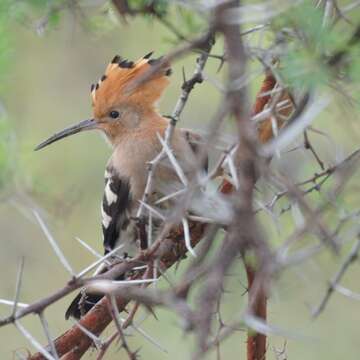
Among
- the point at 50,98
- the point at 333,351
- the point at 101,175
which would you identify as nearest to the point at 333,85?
the point at 333,351

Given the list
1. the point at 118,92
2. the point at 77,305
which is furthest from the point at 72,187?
the point at 77,305

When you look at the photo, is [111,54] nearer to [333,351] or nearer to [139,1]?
[333,351]

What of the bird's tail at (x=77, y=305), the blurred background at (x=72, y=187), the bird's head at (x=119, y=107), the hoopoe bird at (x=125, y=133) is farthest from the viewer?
the blurred background at (x=72, y=187)

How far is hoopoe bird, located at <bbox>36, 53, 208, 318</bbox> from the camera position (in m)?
3.32

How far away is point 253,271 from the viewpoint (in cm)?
231

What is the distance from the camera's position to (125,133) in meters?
3.56

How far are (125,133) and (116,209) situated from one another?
0.30 metres

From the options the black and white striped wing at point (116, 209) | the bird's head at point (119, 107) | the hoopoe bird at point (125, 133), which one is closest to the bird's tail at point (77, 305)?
the hoopoe bird at point (125, 133)

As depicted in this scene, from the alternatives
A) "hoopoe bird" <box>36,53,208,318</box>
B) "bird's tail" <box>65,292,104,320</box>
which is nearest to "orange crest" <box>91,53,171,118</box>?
"hoopoe bird" <box>36,53,208,318</box>

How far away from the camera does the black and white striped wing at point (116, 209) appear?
3.36 m

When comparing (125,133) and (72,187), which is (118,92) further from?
(72,187)

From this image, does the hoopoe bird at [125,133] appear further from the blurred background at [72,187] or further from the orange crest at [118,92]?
the blurred background at [72,187]

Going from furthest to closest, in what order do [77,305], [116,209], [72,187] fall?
[72,187] → [116,209] → [77,305]

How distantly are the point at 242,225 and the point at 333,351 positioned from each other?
3383 millimetres
